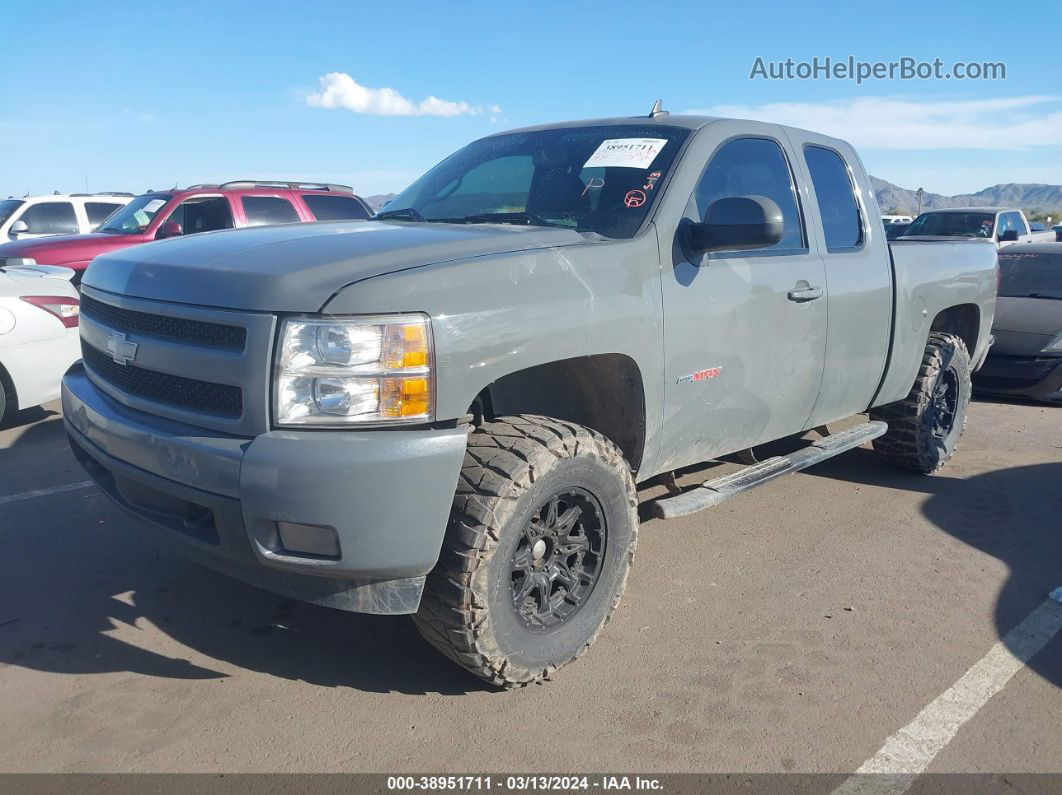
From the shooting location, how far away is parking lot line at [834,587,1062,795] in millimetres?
2533

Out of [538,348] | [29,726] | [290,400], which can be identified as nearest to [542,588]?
[538,348]

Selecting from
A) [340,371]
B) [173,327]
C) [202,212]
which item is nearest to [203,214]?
[202,212]

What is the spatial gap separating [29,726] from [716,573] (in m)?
2.74

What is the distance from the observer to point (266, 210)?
10.3 m

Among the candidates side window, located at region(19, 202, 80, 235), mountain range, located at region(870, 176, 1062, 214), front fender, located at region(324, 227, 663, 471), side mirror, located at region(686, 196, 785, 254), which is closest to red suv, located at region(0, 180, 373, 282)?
side window, located at region(19, 202, 80, 235)

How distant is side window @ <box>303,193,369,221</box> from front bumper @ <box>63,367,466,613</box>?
828 cm

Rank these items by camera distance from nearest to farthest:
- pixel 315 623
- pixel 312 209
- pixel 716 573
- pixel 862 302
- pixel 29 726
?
1. pixel 29 726
2. pixel 315 623
3. pixel 716 573
4. pixel 862 302
5. pixel 312 209

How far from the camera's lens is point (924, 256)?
493 centimetres

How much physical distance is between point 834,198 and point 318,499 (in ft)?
10.8

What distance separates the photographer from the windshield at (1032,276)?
27.6 feet

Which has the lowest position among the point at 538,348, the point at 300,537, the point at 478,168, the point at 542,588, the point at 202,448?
the point at 542,588

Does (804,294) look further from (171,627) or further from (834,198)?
(171,627)

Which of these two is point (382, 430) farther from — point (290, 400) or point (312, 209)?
point (312, 209)

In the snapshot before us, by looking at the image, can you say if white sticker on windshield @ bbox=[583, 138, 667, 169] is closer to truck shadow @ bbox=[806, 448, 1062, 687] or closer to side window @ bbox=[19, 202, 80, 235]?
truck shadow @ bbox=[806, 448, 1062, 687]
